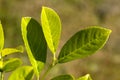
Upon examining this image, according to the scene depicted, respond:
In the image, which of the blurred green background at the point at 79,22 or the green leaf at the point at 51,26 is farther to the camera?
the blurred green background at the point at 79,22

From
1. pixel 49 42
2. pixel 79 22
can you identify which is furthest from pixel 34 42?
pixel 79 22

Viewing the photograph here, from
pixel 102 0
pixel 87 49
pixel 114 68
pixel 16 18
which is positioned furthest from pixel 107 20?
pixel 87 49

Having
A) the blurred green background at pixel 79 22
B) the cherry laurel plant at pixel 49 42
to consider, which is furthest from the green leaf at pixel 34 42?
the blurred green background at pixel 79 22

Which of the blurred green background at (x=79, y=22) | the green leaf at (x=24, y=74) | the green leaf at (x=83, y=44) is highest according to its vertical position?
the green leaf at (x=83, y=44)

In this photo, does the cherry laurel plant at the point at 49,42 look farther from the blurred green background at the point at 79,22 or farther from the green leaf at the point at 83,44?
the blurred green background at the point at 79,22

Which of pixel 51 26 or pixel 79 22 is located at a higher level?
pixel 51 26

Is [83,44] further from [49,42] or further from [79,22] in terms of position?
[79,22]

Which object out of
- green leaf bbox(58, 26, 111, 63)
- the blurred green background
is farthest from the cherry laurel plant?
the blurred green background
